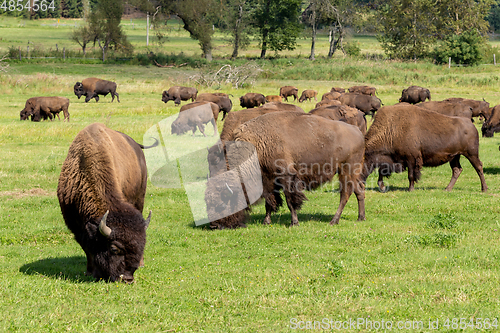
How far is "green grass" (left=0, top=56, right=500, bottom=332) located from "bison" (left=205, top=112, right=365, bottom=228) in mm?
551

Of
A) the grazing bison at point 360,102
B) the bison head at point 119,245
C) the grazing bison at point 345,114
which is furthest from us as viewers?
the grazing bison at point 360,102

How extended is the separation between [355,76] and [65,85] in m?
28.1

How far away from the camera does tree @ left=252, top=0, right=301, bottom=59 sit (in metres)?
68.9

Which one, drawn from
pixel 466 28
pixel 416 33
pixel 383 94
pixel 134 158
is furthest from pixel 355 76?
pixel 134 158

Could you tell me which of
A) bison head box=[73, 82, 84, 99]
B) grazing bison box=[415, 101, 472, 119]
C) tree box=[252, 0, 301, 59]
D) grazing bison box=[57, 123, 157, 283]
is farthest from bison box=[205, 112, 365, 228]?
tree box=[252, 0, 301, 59]

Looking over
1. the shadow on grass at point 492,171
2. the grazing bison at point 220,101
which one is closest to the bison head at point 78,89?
the grazing bison at point 220,101

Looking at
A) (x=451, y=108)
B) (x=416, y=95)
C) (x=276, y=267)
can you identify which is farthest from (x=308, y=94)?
(x=276, y=267)

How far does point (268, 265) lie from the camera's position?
7.25 meters

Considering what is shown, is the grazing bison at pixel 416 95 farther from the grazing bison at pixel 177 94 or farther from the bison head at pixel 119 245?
the bison head at pixel 119 245

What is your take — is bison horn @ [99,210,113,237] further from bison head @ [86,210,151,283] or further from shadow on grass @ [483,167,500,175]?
shadow on grass @ [483,167,500,175]

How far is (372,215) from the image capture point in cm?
1064

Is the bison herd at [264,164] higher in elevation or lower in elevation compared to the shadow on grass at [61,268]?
higher

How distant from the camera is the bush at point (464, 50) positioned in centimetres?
5644

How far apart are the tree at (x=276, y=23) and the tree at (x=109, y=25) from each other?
60.3 feet
